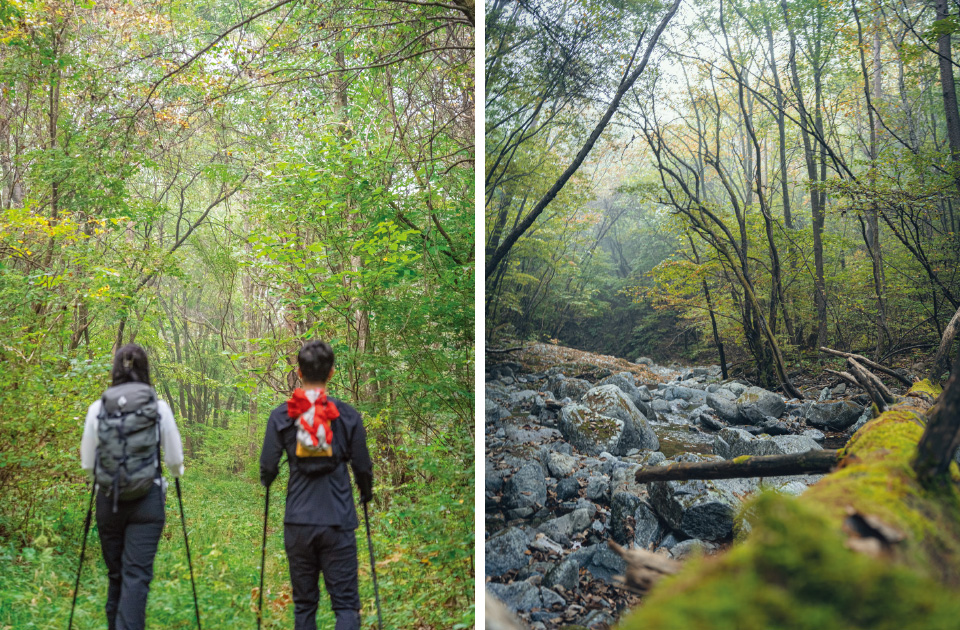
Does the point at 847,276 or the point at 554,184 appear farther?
the point at 554,184

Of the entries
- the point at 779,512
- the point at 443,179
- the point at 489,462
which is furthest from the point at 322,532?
the point at 443,179

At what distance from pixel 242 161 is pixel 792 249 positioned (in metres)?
7.20

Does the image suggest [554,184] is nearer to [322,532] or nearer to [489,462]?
[489,462]

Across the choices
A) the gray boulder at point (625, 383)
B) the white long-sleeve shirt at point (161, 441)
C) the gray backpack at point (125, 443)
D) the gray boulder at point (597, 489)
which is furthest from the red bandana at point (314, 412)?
the gray boulder at point (625, 383)

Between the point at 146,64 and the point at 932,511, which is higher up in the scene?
the point at 146,64

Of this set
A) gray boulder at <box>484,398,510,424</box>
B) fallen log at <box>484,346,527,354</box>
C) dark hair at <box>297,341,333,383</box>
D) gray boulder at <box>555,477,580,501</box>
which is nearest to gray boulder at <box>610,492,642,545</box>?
gray boulder at <box>555,477,580,501</box>

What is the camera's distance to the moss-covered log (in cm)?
81

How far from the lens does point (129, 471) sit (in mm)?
1878

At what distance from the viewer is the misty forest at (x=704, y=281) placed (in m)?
1.60

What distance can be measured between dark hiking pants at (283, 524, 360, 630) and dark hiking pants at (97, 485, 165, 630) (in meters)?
0.64

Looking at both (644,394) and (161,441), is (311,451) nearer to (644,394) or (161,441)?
(161,441)

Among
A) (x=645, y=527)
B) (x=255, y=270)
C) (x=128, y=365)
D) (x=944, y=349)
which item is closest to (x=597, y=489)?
(x=645, y=527)

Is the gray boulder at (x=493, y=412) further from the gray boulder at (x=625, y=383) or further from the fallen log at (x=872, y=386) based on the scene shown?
the fallen log at (x=872, y=386)

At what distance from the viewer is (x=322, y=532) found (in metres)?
1.81
